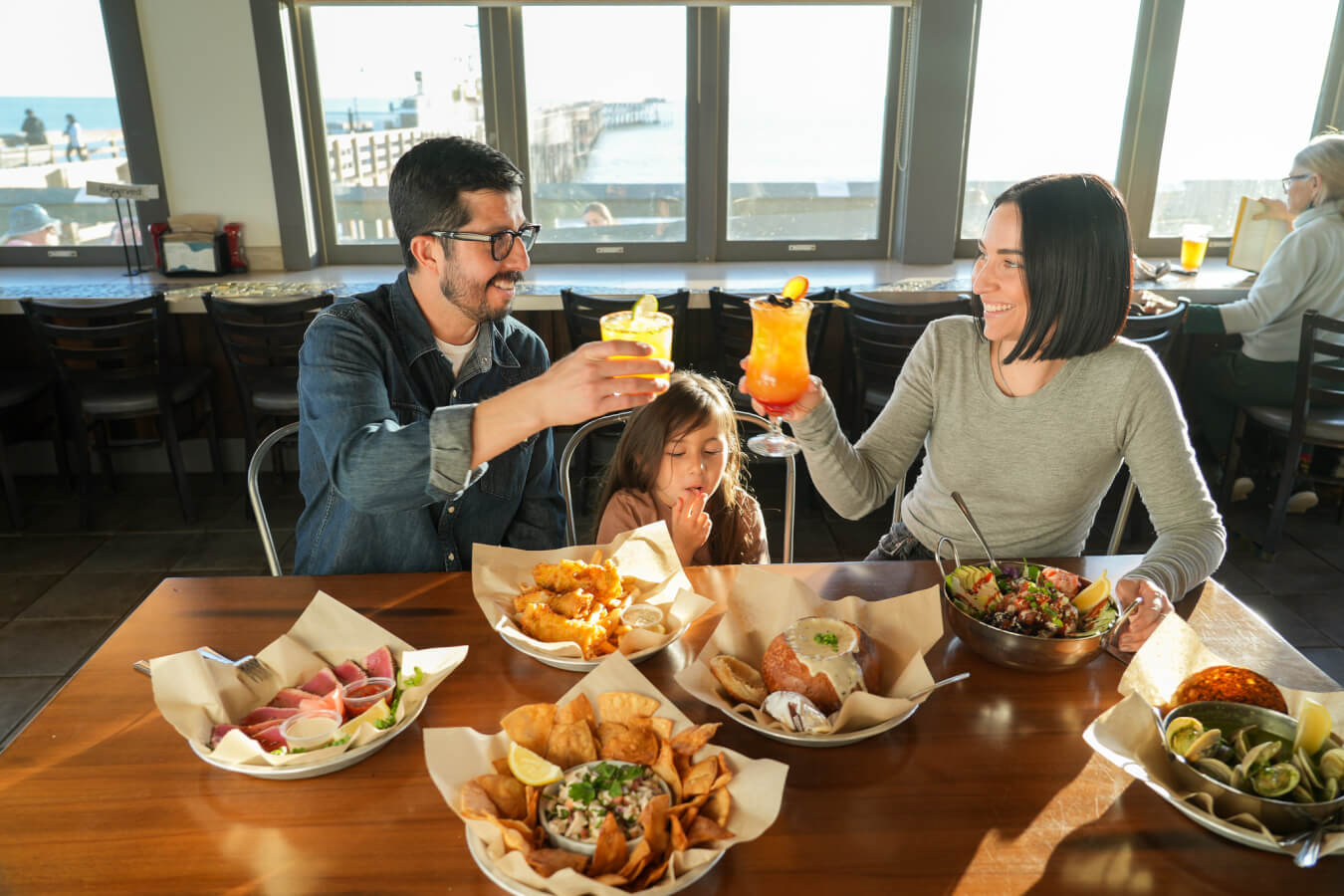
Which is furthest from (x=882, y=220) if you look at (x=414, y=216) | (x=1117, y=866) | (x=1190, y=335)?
(x=1117, y=866)

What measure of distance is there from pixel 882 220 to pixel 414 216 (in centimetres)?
330

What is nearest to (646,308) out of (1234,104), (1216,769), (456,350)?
(456,350)

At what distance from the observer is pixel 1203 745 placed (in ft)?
3.29

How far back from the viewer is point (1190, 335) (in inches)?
156

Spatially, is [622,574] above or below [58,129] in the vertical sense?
below

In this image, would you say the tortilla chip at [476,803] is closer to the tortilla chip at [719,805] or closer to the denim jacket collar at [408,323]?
the tortilla chip at [719,805]

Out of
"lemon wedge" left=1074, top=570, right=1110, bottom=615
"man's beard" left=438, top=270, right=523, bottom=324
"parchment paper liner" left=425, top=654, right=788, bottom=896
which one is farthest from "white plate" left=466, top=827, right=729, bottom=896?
"man's beard" left=438, top=270, right=523, bottom=324

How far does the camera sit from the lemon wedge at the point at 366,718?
108 centimetres

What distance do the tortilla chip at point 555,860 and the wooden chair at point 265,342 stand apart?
2845 mm

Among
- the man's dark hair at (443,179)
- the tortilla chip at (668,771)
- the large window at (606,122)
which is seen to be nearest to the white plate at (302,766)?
the tortilla chip at (668,771)

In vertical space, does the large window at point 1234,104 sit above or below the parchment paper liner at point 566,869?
above

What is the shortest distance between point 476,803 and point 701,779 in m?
0.22

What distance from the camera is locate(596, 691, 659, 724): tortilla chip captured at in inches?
42.2

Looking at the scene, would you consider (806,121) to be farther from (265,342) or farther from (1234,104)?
(265,342)
